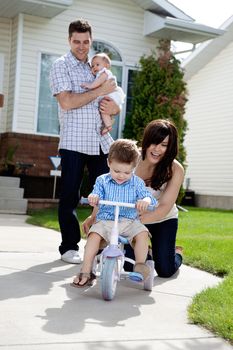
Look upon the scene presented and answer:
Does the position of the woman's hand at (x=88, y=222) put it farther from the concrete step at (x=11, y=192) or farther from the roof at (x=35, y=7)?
the roof at (x=35, y=7)

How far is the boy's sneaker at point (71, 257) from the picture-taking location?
16.9 ft

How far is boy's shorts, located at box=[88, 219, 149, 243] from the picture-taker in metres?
4.19

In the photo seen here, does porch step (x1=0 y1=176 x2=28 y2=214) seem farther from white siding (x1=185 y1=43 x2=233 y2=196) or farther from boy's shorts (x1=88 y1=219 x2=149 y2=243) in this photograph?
white siding (x1=185 y1=43 x2=233 y2=196)

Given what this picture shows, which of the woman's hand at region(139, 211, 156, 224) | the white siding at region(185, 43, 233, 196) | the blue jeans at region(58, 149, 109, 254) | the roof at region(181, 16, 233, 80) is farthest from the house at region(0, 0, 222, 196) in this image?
the woman's hand at region(139, 211, 156, 224)

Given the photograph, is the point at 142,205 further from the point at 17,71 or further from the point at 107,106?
the point at 17,71

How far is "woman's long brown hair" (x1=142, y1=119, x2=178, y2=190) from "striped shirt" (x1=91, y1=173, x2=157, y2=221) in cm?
43

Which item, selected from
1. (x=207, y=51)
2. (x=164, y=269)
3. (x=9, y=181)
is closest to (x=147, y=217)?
(x=164, y=269)

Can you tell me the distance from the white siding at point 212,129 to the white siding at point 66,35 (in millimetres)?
5025

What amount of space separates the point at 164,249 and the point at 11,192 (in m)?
6.32

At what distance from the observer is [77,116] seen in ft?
17.2

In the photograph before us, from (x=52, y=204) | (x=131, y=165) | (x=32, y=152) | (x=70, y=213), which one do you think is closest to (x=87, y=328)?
(x=131, y=165)

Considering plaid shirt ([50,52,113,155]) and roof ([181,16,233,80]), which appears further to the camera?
roof ([181,16,233,80])

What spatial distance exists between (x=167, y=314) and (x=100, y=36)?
968 cm

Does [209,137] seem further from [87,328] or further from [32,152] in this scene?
[87,328]
